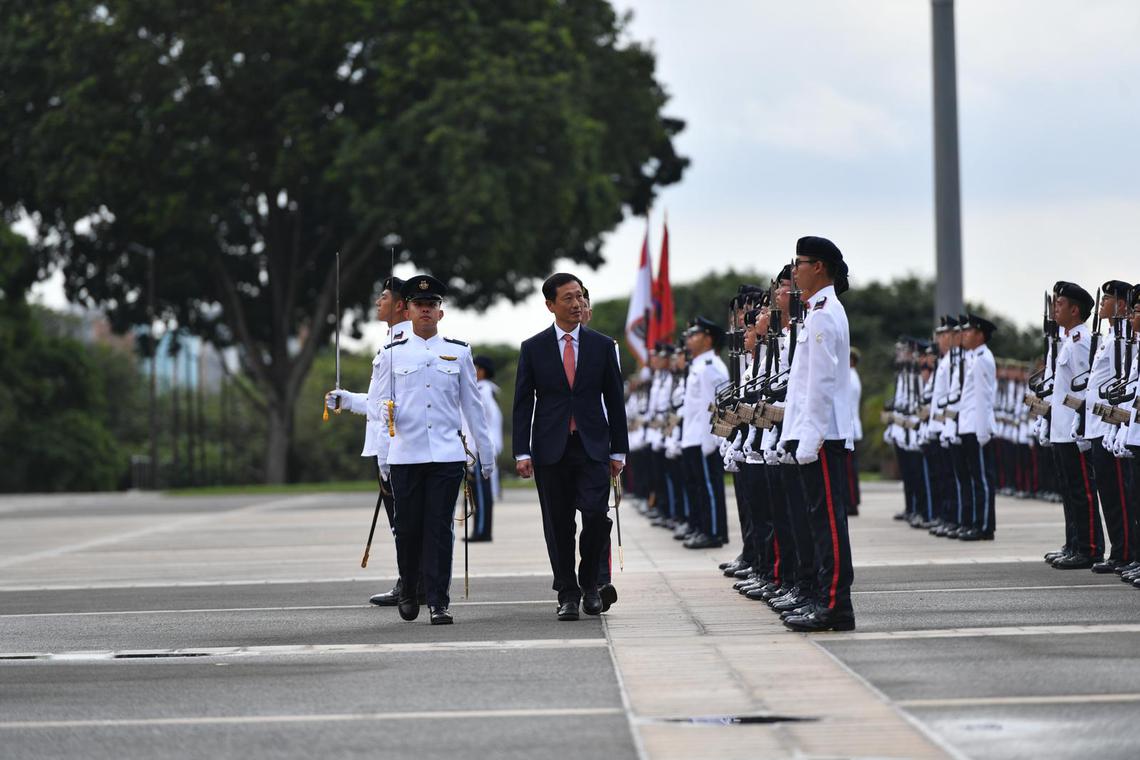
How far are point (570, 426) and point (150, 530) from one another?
49.1 ft

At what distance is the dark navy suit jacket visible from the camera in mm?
11641

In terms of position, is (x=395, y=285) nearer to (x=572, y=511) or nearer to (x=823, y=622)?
(x=572, y=511)

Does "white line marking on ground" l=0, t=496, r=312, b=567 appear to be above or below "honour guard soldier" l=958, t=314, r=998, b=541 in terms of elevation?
below

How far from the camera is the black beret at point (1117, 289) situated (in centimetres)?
1358

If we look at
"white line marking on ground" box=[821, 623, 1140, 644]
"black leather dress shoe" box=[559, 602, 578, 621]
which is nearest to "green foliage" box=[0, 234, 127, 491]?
"black leather dress shoe" box=[559, 602, 578, 621]

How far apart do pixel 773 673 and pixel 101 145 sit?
33085mm

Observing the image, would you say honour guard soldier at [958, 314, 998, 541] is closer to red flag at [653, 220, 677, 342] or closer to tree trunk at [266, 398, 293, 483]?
red flag at [653, 220, 677, 342]

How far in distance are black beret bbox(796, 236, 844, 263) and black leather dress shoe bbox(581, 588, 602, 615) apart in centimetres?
244

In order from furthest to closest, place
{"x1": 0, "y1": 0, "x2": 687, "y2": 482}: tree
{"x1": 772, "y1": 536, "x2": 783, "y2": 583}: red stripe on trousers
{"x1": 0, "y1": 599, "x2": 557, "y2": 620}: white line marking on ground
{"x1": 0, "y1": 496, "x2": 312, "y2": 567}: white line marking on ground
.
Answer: {"x1": 0, "y1": 0, "x2": 687, "y2": 482}: tree, {"x1": 0, "y1": 496, "x2": 312, "y2": 567}: white line marking on ground, {"x1": 0, "y1": 599, "x2": 557, "y2": 620}: white line marking on ground, {"x1": 772, "y1": 536, "x2": 783, "y2": 583}: red stripe on trousers

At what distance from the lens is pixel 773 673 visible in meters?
8.84

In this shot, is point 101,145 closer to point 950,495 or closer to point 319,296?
point 319,296

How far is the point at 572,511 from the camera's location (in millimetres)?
11750

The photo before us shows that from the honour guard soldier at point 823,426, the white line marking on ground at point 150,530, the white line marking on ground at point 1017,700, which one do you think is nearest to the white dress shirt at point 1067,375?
the honour guard soldier at point 823,426

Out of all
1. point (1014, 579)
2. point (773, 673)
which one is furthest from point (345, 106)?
point (773, 673)
